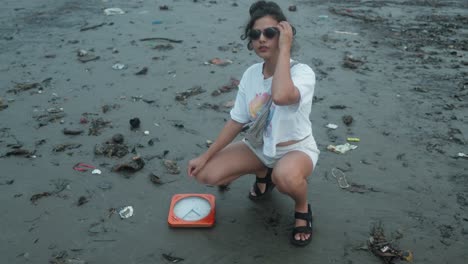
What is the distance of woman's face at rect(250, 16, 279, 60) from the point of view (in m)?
2.72

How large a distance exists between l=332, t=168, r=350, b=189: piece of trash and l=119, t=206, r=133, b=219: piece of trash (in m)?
1.92

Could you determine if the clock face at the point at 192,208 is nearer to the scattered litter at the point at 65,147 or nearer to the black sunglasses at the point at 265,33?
the black sunglasses at the point at 265,33

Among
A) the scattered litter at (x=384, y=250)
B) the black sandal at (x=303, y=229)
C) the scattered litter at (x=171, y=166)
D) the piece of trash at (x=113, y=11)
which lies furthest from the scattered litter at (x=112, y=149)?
the piece of trash at (x=113, y=11)

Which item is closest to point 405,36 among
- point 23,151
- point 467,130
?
point 467,130

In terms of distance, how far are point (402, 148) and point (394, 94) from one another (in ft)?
5.08

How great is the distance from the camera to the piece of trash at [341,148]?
4.18 m

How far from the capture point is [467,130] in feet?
15.2

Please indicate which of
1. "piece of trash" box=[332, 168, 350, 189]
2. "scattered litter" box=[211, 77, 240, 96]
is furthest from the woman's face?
"scattered litter" box=[211, 77, 240, 96]

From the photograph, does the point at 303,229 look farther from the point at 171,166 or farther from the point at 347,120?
the point at 347,120

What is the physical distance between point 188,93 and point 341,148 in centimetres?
232

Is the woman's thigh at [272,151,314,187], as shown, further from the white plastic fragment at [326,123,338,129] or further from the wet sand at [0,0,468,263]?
the white plastic fragment at [326,123,338,129]

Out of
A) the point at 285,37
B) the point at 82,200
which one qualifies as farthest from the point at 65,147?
the point at 285,37

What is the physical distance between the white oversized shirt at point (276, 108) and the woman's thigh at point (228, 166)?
29 cm

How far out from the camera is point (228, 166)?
10.4 feet
